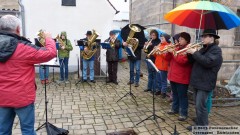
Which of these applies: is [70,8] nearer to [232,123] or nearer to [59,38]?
[59,38]

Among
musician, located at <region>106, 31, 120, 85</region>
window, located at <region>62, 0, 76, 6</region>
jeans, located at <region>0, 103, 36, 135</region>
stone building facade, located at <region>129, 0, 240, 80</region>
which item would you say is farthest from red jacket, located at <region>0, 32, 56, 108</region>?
window, located at <region>62, 0, 76, 6</region>

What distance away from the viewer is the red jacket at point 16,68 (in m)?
2.79

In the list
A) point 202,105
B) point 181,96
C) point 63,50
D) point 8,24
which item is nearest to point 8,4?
point 63,50

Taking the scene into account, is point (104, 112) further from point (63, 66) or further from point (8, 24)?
point (63, 66)

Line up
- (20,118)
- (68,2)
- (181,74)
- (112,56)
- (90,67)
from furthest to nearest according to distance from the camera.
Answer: (68,2) → (90,67) → (112,56) → (181,74) → (20,118)

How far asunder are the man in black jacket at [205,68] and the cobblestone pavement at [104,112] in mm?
677

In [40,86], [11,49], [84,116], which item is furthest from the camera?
[40,86]

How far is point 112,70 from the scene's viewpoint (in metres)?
8.42

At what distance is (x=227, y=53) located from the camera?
9367mm

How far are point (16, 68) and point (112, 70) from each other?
5650mm

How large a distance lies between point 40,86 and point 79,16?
12.4 feet

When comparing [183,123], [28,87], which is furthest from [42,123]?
[183,123]

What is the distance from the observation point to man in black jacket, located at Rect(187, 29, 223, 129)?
3.95 m

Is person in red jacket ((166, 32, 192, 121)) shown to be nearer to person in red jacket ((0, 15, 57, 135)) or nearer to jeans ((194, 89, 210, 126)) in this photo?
jeans ((194, 89, 210, 126))
